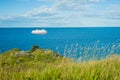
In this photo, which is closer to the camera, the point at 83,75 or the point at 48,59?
the point at 83,75

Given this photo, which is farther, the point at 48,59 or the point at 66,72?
the point at 48,59

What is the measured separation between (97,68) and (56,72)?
4.17ft

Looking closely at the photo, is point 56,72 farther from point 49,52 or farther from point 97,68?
point 49,52

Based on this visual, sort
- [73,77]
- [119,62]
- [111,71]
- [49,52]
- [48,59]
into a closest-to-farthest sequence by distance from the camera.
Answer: [73,77] < [111,71] < [119,62] < [48,59] < [49,52]

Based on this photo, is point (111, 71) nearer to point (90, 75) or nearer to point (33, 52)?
point (90, 75)

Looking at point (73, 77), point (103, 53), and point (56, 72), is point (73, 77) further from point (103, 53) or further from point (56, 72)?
point (103, 53)

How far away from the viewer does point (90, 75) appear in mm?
7918

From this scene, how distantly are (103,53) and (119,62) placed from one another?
2913 millimetres

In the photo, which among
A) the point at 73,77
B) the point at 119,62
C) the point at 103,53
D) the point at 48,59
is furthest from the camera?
the point at 48,59

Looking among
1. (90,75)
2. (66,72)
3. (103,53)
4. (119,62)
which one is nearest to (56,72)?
(66,72)

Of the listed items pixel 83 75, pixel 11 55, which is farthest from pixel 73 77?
pixel 11 55

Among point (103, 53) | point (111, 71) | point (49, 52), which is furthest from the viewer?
point (49, 52)

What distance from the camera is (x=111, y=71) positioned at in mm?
8586

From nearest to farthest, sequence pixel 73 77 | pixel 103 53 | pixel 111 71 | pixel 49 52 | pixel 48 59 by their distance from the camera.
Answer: pixel 73 77 → pixel 111 71 → pixel 103 53 → pixel 48 59 → pixel 49 52
